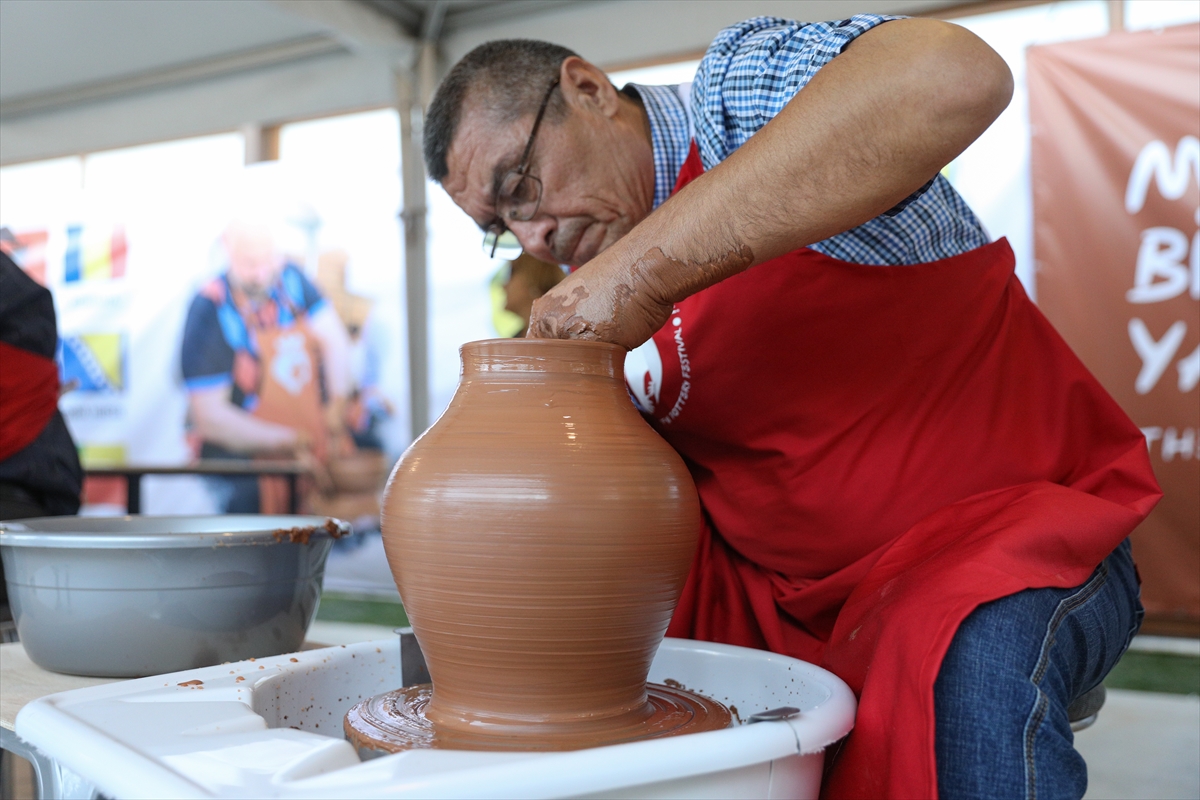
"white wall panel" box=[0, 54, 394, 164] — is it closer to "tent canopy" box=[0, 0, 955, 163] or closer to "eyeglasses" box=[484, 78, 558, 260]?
"tent canopy" box=[0, 0, 955, 163]

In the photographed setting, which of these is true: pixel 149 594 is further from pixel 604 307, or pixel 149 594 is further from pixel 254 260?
pixel 254 260

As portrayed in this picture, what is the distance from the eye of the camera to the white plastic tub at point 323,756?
60 centimetres

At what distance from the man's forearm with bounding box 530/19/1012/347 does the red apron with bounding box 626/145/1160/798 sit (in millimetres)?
253

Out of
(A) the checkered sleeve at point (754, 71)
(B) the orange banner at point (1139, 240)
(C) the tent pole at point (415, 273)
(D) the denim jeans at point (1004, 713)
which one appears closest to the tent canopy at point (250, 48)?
(C) the tent pole at point (415, 273)

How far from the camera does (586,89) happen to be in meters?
A: 1.42

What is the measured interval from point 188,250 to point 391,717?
353 cm

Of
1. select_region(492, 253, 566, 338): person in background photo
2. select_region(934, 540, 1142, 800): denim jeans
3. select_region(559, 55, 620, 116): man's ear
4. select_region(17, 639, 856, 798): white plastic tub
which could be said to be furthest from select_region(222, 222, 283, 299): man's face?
select_region(934, 540, 1142, 800): denim jeans

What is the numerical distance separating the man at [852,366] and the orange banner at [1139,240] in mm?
1579

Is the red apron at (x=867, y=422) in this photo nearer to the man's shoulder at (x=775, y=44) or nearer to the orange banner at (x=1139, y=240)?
the man's shoulder at (x=775, y=44)

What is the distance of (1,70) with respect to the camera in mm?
1658

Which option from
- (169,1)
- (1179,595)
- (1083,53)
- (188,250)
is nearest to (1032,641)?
(169,1)

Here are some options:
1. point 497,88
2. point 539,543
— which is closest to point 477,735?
point 539,543

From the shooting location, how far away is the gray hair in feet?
4.50

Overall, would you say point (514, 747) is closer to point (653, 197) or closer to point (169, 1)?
point (653, 197)
